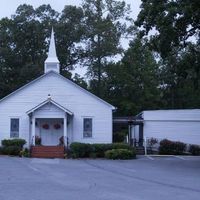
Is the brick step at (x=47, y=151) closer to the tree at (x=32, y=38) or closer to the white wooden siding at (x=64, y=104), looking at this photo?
the white wooden siding at (x=64, y=104)

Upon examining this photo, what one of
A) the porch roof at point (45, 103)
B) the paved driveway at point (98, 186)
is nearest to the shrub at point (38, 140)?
the porch roof at point (45, 103)

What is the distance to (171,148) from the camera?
4522 centimetres

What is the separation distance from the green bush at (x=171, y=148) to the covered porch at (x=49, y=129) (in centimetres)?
770

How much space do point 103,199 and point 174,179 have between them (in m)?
7.88

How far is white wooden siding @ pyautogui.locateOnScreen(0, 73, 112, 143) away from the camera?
44.9 m

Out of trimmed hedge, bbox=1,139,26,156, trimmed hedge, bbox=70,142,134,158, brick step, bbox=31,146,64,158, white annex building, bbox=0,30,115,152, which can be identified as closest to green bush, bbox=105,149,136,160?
trimmed hedge, bbox=70,142,134,158

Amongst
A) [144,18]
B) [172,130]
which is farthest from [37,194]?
[172,130]

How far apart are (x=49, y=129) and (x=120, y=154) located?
893 cm

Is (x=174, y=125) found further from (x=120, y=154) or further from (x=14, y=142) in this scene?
(x=14, y=142)

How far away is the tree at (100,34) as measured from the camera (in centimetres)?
6706

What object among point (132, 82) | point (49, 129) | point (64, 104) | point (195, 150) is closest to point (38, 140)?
point (49, 129)

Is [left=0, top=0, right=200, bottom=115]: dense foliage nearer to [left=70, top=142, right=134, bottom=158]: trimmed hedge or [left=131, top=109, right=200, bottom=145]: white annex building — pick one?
[left=131, top=109, right=200, bottom=145]: white annex building

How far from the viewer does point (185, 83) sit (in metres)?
75.9

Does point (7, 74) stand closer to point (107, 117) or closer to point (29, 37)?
point (29, 37)
